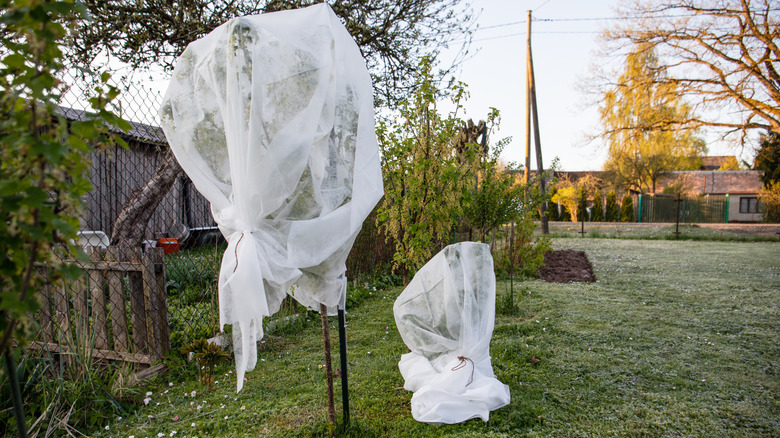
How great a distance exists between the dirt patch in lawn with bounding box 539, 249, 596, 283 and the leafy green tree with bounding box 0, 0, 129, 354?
24.2ft

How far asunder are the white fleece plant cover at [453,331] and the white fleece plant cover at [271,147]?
3.73 feet

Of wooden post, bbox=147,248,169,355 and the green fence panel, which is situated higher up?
wooden post, bbox=147,248,169,355

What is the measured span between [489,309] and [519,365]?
0.82 metres

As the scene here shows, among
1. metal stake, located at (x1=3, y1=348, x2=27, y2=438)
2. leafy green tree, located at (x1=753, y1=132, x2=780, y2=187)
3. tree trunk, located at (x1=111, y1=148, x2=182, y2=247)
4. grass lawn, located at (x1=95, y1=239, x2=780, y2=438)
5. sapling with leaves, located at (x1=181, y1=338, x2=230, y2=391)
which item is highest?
leafy green tree, located at (x1=753, y1=132, x2=780, y2=187)

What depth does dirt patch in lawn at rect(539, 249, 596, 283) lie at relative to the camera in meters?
7.48

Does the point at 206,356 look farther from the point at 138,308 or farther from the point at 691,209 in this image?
the point at 691,209

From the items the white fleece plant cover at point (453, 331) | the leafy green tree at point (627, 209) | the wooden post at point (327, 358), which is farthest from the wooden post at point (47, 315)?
the leafy green tree at point (627, 209)

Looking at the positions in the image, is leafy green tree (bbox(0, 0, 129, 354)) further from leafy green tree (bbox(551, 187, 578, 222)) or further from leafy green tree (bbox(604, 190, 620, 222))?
leafy green tree (bbox(604, 190, 620, 222))

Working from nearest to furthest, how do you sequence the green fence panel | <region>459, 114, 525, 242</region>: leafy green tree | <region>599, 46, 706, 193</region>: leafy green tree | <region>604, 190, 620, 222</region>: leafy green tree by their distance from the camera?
<region>459, 114, 525, 242</region>: leafy green tree, <region>599, 46, 706, 193</region>: leafy green tree, the green fence panel, <region>604, 190, 620, 222</region>: leafy green tree

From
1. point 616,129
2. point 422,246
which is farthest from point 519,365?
point 616,129

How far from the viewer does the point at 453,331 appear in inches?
117

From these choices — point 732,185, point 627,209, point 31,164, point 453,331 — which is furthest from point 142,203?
point 732,185

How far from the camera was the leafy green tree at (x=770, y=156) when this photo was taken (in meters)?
19.0

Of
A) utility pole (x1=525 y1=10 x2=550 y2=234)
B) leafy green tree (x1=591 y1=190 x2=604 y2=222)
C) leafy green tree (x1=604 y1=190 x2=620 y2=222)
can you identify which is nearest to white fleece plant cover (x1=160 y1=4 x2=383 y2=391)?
utility pole (x1=525 y1=10 x2=550 y2=234)
